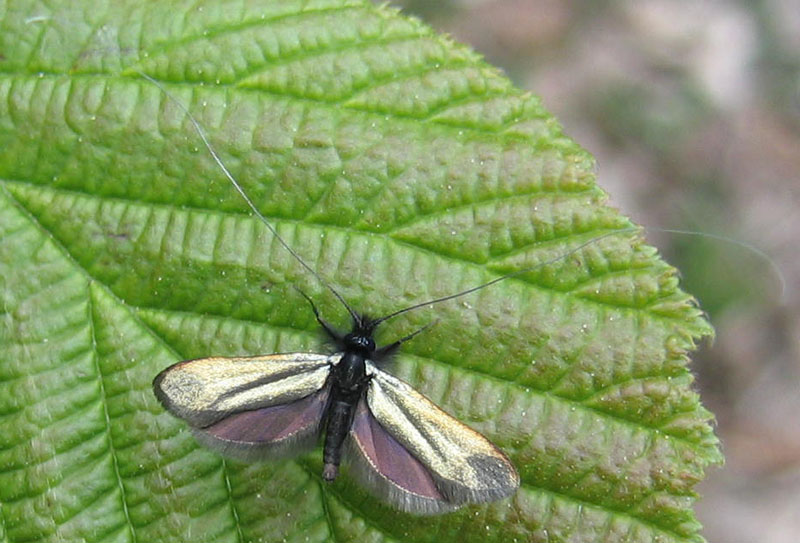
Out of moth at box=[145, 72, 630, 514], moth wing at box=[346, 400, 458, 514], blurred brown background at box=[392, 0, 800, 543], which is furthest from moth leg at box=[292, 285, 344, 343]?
blurred brown background at box=[392, 0, 800, 543]

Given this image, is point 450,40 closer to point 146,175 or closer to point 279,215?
point 279,215

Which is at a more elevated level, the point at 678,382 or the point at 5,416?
the point at 678,382

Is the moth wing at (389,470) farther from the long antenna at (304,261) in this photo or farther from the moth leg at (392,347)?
the long antenna at (304,261)

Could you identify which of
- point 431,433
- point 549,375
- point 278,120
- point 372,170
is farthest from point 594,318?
point 278,120

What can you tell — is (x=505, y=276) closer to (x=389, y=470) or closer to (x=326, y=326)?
(x=326, y=326)

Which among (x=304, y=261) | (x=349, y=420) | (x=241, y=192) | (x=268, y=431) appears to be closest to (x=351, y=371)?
(x=349, y=420)

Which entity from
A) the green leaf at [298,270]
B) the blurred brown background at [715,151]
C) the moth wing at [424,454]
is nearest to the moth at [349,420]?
the moth wing at [424,454]
